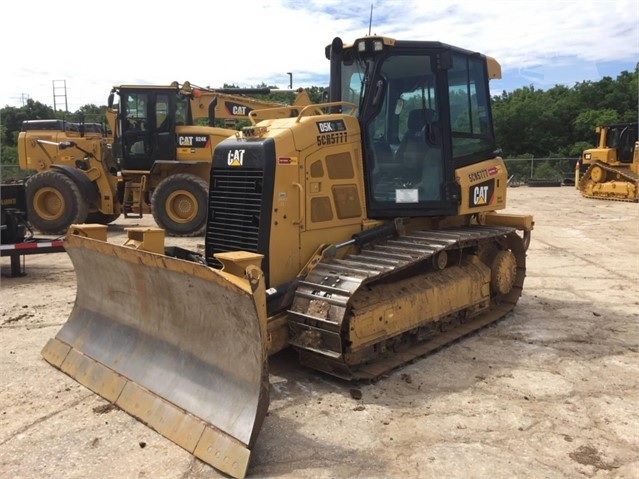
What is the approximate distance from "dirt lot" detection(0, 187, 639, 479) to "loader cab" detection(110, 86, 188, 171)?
660 centimetres

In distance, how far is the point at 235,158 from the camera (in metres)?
5.29

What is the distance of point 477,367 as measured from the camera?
17.0ft

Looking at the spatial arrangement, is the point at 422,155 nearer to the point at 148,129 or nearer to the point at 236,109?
the point at 148,129

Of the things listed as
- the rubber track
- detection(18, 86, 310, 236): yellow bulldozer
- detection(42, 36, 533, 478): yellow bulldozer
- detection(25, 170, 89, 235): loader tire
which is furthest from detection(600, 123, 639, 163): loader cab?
detection(25, 170, 89, 235): loader tire

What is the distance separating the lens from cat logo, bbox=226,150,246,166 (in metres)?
5.23

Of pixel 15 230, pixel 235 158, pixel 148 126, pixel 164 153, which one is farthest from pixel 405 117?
pixel 148 126

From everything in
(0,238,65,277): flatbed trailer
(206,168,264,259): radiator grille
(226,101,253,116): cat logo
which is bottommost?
(0,238,65,277): flatbed trailer

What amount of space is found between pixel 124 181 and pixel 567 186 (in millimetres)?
25482

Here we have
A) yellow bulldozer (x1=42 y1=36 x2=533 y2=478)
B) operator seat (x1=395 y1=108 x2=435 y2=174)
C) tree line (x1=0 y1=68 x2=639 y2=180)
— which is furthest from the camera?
tree line (x1=0 y1=68 x2=639 y2=180)

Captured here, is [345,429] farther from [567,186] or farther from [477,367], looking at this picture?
[567,186]

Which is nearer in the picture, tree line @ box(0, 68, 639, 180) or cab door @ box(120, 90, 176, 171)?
cab door @ box(120, 90, 176, 171)

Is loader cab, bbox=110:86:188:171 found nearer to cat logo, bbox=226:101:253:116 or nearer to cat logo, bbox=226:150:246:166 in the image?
cat logo, bbox=226:101:253:116

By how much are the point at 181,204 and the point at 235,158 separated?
740 centimetres

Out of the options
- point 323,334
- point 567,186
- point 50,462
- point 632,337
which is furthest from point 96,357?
point 567,186
